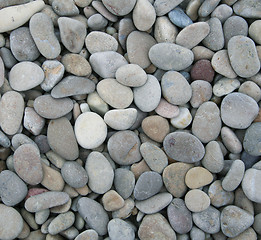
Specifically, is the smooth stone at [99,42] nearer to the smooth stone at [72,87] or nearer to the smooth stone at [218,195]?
the smooth stone at [72,87]

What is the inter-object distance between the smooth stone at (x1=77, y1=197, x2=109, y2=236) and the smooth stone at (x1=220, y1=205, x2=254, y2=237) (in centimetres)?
36

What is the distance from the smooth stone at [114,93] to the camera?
37.0 inches

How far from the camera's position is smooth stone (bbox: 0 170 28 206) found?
2.85 feet

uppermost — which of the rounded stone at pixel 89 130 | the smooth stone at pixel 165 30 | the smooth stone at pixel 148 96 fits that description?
the smooth stone at pixel 165 30

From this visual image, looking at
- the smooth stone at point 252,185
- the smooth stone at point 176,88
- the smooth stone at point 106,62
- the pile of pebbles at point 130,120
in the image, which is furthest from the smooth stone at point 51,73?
the smooth stone at point 252,185

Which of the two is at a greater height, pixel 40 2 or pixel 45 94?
pixel 40 2

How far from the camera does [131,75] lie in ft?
3.05

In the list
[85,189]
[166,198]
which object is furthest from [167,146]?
[85,189]

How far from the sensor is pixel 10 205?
0.88 metres

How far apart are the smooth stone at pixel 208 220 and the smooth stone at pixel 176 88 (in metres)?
0.35

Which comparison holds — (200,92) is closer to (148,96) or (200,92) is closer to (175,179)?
(148,96)

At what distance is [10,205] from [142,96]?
Result: 52cm

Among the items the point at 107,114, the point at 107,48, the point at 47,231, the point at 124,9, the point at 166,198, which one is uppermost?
the point at 124,9

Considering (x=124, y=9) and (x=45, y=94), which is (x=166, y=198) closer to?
(x=45, y=94)
